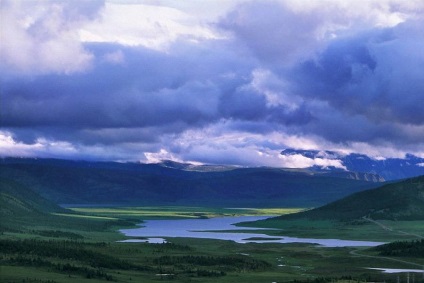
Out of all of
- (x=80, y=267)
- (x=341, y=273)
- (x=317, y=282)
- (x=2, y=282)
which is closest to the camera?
(x=2, y=282)

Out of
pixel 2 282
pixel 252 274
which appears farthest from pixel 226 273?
pixel 2 282

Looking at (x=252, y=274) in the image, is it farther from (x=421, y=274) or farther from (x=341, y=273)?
(x=421, y=274)

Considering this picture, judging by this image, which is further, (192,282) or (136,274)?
(136,274)

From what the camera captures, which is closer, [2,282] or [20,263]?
[2,282]

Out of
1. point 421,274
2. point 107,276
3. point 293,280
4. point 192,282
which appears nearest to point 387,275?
point 421,274

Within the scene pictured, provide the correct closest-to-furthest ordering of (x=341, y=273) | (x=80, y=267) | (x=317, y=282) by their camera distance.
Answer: (x=317, y=282) → (x=80, y=267) → (x=341, y=273)

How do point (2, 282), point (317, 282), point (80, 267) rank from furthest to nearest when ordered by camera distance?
point (80, 267) < point (317, 282) < point (2, 282)

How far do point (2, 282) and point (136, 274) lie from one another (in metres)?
39.9

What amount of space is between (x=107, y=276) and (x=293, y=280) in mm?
36273

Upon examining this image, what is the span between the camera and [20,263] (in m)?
187

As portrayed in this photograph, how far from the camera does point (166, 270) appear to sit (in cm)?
19562

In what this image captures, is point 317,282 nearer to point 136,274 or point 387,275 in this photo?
point 387,275

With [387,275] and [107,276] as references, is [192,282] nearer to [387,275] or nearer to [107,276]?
[107,276]

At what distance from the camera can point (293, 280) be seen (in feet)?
578
